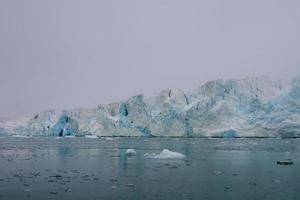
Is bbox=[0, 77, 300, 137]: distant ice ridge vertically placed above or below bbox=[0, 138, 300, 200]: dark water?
above

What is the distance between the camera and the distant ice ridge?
56531 millimetres

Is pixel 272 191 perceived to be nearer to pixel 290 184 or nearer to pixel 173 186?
pixel 290 184

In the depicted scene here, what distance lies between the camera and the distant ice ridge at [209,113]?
56.5m

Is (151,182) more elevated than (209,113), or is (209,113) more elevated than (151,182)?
(209,113)

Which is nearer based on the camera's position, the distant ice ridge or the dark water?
the dark water

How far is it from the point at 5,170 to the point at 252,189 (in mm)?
12342

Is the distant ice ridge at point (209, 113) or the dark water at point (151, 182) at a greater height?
the distant ice ridge at point (209, 113)

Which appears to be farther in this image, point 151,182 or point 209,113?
point 209,113

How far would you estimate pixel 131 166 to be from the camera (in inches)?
834

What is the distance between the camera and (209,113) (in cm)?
6175

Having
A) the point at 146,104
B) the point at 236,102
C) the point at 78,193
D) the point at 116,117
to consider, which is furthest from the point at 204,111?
the point at 78,193

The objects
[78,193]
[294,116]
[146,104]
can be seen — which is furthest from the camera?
[146,104]

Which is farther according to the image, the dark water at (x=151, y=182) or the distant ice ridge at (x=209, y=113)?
the distant ice ridge at (x=209, y=113)

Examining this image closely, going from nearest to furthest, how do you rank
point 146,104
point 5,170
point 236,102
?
point 5,170 → point 236,102 → point 146,104
